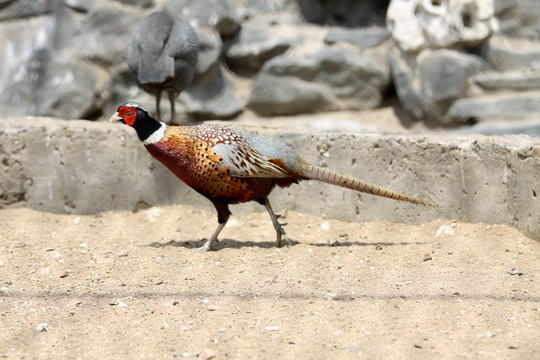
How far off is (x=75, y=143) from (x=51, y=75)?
92.4 inches

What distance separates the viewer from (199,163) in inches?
161

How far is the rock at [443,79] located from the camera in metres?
6.91

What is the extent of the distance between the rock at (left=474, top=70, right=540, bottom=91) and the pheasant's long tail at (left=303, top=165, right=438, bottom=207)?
3.03m

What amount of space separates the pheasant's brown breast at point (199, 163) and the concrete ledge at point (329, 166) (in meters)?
1.03

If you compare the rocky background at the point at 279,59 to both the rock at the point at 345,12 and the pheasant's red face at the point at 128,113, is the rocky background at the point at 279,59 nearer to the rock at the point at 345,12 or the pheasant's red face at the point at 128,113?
the rock at the point at 345,12

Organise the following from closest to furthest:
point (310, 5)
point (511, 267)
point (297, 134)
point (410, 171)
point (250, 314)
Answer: point (250, 314) → point (511, 267) → point (410, 171) → point (297, 134) → point (310, 5)

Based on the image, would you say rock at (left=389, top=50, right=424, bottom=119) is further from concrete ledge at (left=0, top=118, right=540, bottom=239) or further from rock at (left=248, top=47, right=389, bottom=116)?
concrete ledge at (left=0, top=118, right=540, bottom=239)

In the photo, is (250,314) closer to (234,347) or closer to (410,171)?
(234,347)

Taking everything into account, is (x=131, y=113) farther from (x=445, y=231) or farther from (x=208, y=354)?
(x=445, y=231)

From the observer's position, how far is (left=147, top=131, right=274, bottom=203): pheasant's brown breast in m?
4.09

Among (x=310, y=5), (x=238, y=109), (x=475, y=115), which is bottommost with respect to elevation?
(x=238, y=109)

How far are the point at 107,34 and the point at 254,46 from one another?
1531 mm

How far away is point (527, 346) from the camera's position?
2811 mm

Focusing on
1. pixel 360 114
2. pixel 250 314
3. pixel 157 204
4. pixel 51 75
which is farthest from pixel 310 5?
pixel 250 314
